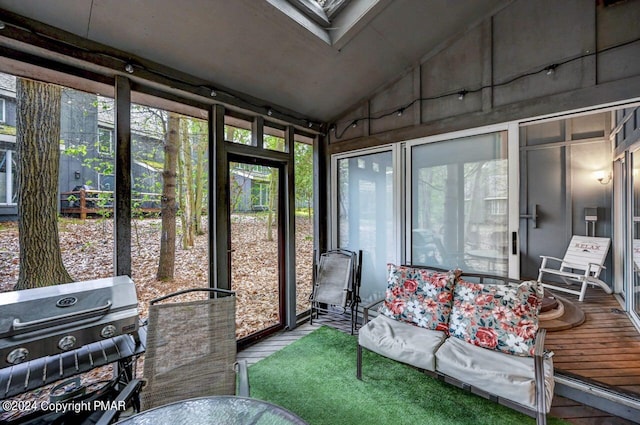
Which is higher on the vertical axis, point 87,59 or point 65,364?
point 87,59

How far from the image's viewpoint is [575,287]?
15.5 ft

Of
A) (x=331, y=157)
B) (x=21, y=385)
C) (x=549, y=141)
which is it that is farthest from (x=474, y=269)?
(x=549, y=141)

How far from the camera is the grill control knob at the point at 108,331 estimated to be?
159 centimetres

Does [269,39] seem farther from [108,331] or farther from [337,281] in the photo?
[337,281]

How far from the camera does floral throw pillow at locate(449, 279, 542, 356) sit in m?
2.08

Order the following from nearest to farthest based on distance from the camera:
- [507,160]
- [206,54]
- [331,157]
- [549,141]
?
[206,54] < [507,160] < [331,157] < [549,141]

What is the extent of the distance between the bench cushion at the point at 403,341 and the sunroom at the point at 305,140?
3.15ft

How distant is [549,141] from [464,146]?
3512 millimetres

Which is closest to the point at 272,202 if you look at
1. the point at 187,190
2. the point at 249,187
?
the point at 249,187

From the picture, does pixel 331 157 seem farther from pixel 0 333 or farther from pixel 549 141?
pixel 549 141

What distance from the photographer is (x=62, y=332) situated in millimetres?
1483

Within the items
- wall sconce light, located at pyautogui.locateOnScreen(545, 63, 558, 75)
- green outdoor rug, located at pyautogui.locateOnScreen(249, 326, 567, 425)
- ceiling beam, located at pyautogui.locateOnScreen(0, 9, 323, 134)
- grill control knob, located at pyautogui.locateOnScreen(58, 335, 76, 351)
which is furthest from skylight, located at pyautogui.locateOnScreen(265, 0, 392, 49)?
green outdoor rug, located at pyautogui.locateOnScreen(249, 326, 567, 425)

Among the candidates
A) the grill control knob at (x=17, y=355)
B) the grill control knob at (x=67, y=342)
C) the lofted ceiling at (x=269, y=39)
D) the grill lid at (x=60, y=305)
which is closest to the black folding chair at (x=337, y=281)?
the lofted ceiling at (x=269, y=39)

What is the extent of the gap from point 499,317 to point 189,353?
2205mm
